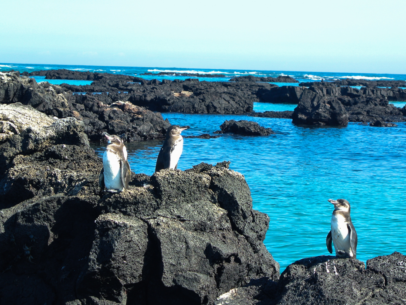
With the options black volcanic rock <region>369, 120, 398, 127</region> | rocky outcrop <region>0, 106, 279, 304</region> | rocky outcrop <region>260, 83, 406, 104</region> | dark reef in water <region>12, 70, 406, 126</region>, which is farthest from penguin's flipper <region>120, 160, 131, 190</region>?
rocky outcrop <region>260, 83, 406, 104</region>

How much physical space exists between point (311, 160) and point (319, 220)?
7.96 metres

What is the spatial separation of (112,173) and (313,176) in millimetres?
10699

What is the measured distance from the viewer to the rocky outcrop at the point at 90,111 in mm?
17594

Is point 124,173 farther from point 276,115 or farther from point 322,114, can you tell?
point 276,115

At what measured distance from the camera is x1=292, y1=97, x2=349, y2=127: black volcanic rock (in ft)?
94.8

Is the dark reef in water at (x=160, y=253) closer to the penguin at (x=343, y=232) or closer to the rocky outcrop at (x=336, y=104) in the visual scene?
the penguin at (x=343, y=232)

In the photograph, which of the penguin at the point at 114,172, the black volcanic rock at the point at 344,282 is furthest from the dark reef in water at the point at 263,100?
the black volcanic rock at the point at 344,282

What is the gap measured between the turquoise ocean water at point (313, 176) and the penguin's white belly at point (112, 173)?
3969 millimetres

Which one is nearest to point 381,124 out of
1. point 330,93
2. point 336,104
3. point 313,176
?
point 336,104

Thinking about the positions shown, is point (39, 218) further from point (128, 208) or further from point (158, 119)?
point (158, 119)

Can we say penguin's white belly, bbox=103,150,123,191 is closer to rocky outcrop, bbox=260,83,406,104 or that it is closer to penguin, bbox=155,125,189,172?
penguin, bbox=155,125,189,172

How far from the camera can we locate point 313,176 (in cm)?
1458

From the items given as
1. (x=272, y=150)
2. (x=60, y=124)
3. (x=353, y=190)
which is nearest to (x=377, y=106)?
(x=272, y=150)

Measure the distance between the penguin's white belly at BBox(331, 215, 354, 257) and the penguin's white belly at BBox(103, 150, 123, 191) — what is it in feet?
8.58
